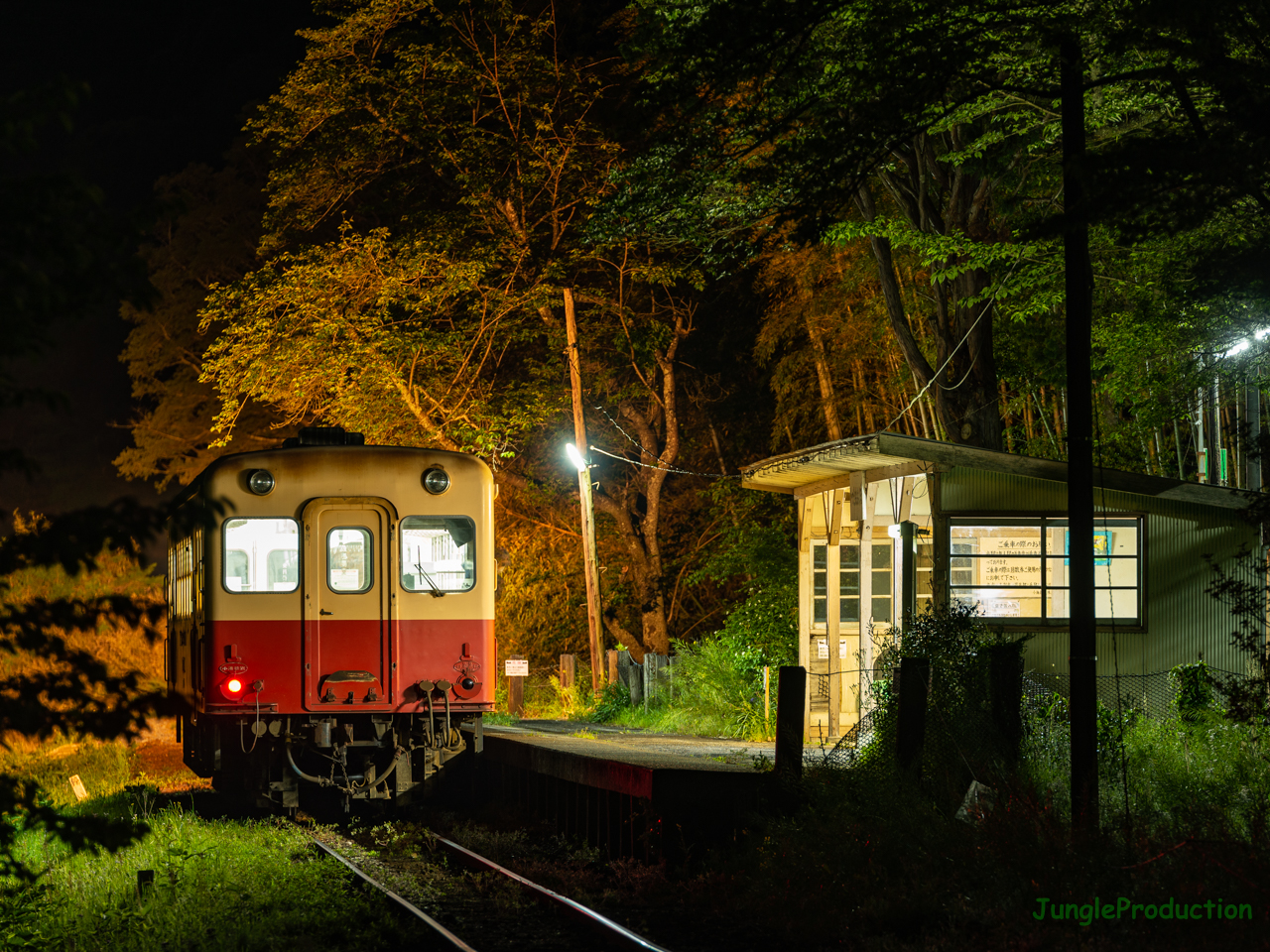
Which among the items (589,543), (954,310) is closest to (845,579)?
(954,310)

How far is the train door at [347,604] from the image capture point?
39.6 feet

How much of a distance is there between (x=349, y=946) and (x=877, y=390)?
23543mm

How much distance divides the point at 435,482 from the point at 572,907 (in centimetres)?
481

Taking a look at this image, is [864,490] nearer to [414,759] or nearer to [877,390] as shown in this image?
[414,759]

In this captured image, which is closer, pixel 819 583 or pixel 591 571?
pixel 819 583

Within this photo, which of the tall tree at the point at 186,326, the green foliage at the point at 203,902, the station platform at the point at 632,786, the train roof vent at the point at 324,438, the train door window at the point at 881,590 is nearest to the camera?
the green foliage at the point at 203,902

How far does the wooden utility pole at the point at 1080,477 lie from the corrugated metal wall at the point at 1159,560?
6532 mm

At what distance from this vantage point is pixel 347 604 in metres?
12.2

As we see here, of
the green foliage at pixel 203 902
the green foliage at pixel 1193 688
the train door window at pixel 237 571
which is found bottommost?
the green foliage at pixel 203 902

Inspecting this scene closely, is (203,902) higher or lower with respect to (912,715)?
lower

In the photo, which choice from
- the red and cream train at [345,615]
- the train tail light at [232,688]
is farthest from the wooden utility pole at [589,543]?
the train tail light at [232,688]

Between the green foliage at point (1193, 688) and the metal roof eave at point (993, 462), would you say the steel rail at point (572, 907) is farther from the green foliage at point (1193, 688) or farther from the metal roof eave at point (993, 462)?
the green foliage at point (1193, 688)

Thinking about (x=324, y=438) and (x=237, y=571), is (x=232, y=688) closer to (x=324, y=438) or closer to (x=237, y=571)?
(x=237, y=571)

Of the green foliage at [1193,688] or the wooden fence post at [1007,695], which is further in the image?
the green foliage at [1193,688]
